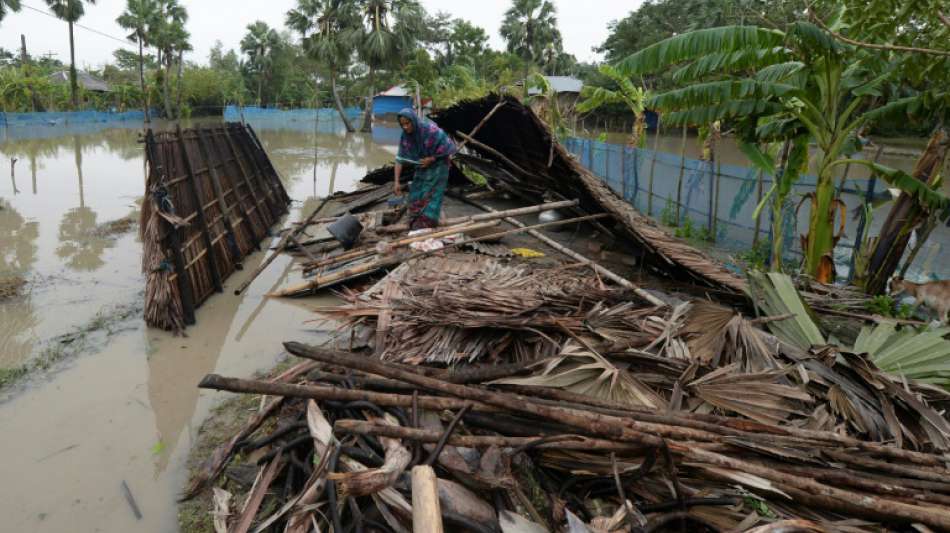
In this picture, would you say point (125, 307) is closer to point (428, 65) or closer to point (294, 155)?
point (294, 155)

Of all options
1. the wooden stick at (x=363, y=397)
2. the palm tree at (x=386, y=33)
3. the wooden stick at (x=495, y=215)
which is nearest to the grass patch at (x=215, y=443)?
the wooden stick at (x=363, y=397)

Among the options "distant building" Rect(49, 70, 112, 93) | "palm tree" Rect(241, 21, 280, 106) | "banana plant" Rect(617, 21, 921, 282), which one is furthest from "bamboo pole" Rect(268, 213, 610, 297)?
"palm tree" Rect(241, 21, 280, 106)

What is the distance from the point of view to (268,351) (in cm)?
449

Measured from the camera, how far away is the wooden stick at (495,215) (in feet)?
18.8

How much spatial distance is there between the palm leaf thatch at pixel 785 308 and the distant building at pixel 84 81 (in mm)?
47848

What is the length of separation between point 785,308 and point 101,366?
5.05 metres

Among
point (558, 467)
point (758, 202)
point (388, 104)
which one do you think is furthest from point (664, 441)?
point (388, 104)

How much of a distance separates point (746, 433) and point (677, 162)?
6972 millimetres

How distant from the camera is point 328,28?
32219 mm

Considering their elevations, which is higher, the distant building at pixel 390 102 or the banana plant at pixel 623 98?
the distant building at pixel 390 102

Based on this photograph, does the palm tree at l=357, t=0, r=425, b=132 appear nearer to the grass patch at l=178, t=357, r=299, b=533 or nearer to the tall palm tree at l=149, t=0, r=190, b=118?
the tall palm tree at l=149, t=0, r=190, b=118

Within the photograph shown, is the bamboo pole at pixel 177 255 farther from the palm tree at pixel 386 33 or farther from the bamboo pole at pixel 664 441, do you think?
the palm tree at pixel 386 33

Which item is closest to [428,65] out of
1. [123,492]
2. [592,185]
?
[592,185]

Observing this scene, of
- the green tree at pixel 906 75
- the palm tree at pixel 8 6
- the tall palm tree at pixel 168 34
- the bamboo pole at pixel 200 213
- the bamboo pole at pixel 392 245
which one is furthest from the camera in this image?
the tall palm tree at pixel 168 34
